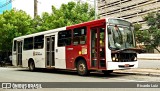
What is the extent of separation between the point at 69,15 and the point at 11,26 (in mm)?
8917

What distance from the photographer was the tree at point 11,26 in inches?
1449

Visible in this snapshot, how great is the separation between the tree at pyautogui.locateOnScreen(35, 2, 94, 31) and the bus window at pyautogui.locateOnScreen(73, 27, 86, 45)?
1295cm

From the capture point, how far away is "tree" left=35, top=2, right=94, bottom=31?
1210 inches

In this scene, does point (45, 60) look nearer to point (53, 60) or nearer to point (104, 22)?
point (53, 60)

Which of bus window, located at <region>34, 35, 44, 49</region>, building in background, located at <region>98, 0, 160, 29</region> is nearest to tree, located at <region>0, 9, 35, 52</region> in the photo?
bus window, located at <region>34, 35, 44, 49</region>

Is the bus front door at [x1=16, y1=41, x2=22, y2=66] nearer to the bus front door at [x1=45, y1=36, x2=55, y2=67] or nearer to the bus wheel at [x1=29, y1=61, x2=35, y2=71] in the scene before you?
the bus wheel at [x1=29, y1=61, x2=35, y2=71]

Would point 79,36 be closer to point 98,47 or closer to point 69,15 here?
point 98,47

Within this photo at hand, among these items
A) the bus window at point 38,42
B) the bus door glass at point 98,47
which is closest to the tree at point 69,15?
the bus window at point 38,42

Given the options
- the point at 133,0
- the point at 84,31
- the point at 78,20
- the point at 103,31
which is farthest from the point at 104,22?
the point at 133,0

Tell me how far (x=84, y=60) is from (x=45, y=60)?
4.80 metres

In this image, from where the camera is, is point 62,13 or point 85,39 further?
point 62,13

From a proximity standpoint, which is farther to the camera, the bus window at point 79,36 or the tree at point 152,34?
the tree at point 152,34

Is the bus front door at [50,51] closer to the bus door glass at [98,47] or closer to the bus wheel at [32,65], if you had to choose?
the bus wheel at [32,65]

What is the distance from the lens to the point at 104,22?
51.0 ft
